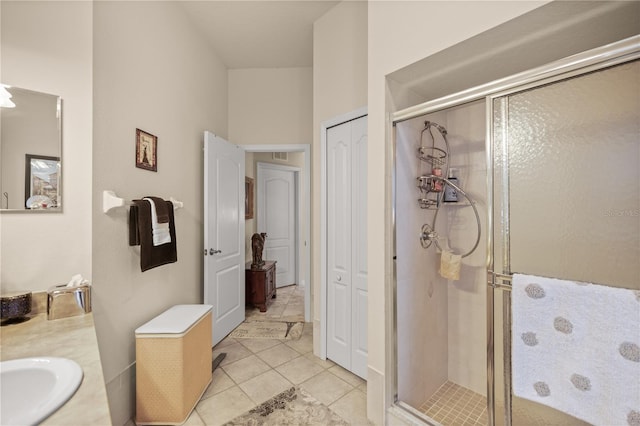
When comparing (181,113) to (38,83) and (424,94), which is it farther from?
(424,94)

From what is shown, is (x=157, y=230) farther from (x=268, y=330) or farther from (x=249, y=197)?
(x=249, y=197)

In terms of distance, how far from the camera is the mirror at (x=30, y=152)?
1.36 meters

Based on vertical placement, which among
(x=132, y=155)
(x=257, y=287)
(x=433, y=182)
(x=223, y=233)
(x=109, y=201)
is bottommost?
(x=257, y=287)

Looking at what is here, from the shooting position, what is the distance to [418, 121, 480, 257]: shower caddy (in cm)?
184

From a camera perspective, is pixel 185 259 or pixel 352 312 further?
pixel 185 259

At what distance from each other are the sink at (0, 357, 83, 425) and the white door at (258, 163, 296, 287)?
370 cm

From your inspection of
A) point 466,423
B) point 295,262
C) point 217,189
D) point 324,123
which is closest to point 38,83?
point 217,189

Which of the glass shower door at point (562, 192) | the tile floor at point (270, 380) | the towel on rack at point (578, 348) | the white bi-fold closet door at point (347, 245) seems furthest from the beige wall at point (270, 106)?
the towel on rack at point (578, 348)

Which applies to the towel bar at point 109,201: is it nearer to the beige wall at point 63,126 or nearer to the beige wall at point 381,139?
the beige wall at point 63,126

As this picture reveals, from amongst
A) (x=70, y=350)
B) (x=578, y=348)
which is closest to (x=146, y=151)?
(x=70, y=350)

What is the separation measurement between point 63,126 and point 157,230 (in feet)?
2.50

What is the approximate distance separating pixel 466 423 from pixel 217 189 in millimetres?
2730

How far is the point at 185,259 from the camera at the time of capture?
2.55 metres

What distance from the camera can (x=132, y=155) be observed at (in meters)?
1.88
